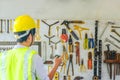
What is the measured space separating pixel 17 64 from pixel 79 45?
1486 mm

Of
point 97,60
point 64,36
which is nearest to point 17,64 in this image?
point 64,36

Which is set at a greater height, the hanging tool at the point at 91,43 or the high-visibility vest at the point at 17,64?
the hanging tool at the point at 91,43

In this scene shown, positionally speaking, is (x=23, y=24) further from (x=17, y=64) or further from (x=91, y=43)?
(x=91, y=43)

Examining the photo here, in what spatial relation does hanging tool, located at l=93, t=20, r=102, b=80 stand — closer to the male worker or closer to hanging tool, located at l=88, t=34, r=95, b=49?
hanging tool, located at l=88, t=34, r=95, b=49

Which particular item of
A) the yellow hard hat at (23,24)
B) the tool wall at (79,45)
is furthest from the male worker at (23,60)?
the tool wall at (79,45)

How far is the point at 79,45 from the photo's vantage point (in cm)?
324

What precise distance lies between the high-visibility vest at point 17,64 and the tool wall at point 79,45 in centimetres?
137

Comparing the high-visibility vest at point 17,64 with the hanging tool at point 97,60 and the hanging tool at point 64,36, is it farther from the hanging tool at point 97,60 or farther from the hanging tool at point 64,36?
the hanging tool at point 97,60

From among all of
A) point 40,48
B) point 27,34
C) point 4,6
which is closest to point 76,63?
point 40,48

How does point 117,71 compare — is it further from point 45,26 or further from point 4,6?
point 4,6

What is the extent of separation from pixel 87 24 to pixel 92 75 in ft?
1.88

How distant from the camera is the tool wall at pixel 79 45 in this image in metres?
3.21

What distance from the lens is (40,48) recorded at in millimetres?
3252

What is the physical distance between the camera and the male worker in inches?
71.2
